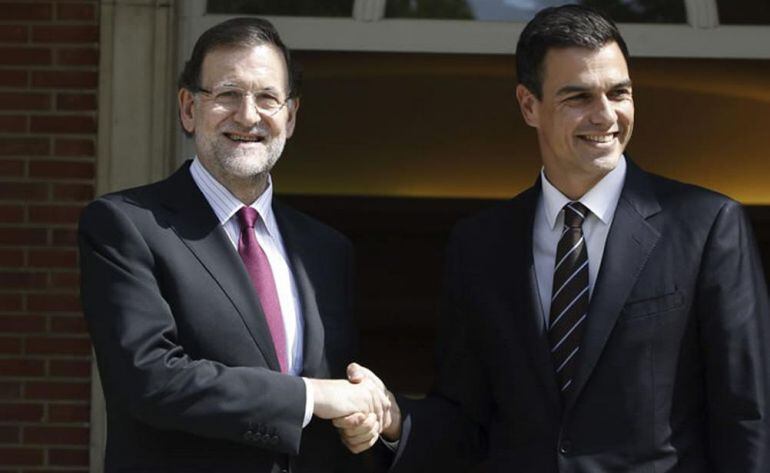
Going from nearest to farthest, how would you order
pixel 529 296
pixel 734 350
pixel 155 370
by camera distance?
pixel 155 370 < pixel 734 350 < pixel 529 296

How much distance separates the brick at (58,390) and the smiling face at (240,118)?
1933 mm

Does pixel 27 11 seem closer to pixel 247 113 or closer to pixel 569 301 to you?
pixel 247 113

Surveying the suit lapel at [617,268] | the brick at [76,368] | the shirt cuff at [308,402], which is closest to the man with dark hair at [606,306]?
the suit lapel at [617,268]

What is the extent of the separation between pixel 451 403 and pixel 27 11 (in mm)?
2437

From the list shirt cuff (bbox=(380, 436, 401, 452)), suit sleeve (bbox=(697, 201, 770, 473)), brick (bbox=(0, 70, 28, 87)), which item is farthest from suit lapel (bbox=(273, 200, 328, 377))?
brick (bbox=(0, 70, 28, 87))

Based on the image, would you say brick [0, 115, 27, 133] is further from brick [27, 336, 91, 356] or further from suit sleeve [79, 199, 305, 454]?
suit sleeve [79, 199, 305, 454]

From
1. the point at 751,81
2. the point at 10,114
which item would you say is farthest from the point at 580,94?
the point at 751,81

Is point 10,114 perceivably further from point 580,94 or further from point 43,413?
point 580,94

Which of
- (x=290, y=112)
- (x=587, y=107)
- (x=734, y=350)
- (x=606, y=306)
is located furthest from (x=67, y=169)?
(x=734, y=350)

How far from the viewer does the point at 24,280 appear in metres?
5.45

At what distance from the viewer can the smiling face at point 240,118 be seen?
145 inches

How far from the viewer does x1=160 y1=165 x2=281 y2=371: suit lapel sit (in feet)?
11.7

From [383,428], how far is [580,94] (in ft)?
3.21

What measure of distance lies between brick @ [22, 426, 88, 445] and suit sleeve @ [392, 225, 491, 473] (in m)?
1.85
